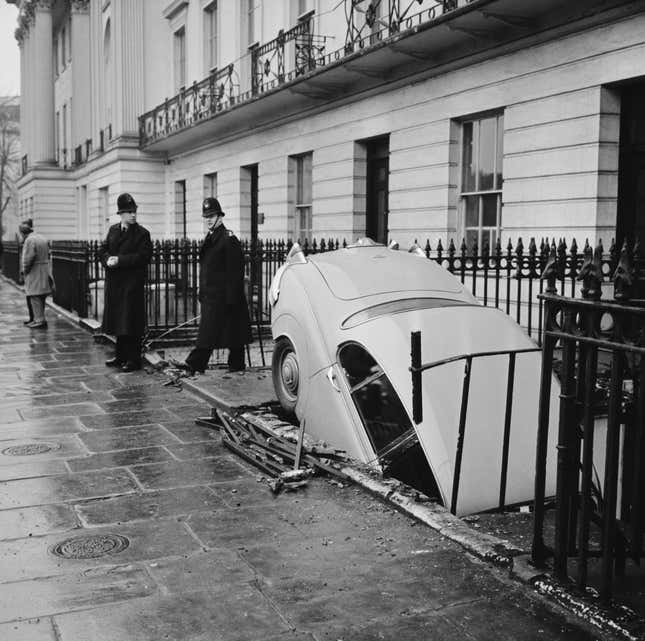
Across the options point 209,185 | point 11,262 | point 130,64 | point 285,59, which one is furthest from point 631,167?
point 11,262

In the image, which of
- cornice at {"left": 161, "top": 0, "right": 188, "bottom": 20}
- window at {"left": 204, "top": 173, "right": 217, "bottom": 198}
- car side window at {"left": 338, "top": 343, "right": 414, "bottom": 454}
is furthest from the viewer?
cornice at {"left": 161, "top": 0, "right": 188, "bottom": 20}

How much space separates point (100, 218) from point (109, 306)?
2635 cm

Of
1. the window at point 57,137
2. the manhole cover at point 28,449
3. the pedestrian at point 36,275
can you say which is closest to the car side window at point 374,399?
the manhole cover at point 28,449

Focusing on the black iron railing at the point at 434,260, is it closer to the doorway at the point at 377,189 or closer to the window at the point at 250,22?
the doorway at the point at 377,189

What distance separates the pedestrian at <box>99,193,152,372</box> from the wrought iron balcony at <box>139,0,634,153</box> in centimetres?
518

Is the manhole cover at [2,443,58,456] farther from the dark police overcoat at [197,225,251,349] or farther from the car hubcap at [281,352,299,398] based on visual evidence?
the dark police overcoat at [197,225,251,349]

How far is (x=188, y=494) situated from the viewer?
215 inches

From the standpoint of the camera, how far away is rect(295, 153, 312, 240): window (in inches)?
774

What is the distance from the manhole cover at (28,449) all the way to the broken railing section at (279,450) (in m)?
1.31

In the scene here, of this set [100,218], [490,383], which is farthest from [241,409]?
[100,218]

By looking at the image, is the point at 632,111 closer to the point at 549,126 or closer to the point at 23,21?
the point at 549,126

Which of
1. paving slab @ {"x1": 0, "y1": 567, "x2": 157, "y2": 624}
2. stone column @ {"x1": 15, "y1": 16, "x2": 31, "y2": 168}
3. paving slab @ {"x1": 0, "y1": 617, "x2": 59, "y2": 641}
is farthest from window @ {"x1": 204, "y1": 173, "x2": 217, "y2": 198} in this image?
stone column @ {"x1": 15, "y1": 16, "x2": 31, "y2": 168}

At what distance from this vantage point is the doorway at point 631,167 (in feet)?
35.8

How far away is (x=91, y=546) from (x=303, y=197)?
15992 millimetres
